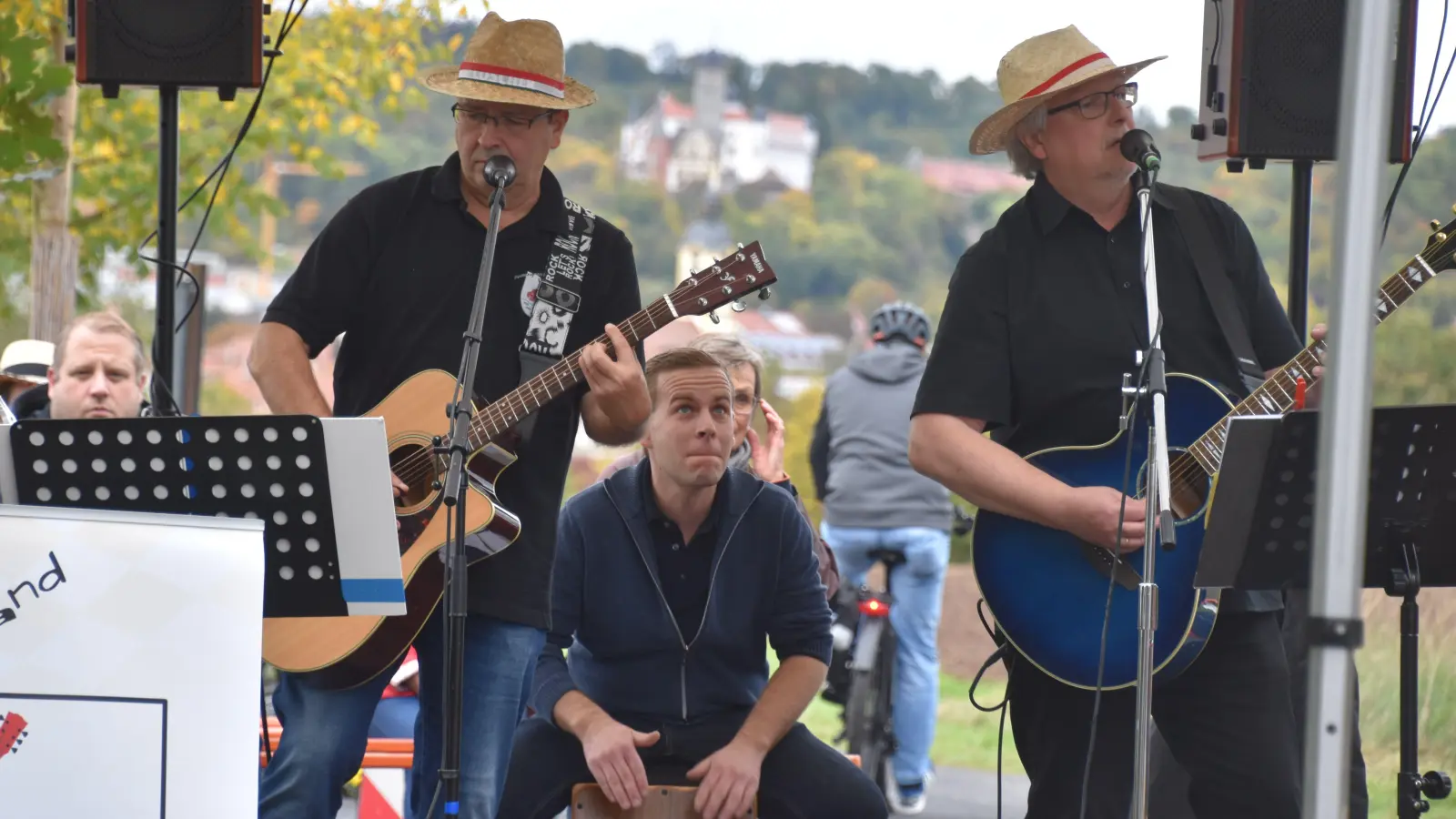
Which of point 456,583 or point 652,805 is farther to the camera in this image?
point 652,805

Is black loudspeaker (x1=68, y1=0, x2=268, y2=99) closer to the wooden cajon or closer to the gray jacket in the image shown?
the wooden cajon

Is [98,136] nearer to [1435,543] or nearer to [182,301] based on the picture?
[182,301]

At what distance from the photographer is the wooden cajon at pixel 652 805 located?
156 inches

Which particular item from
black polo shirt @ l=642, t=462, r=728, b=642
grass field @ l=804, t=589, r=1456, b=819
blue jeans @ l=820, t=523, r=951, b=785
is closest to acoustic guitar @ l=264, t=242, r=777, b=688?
black polo shirt @ l=642, t=462, r=728, b=642

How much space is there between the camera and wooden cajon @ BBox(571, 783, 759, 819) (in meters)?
3.97

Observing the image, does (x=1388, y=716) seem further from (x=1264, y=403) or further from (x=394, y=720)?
(x=1264, y=403)

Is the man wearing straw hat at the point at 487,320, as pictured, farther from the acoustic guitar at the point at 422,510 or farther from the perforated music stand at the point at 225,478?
the perforated music stand at the point at 225,478

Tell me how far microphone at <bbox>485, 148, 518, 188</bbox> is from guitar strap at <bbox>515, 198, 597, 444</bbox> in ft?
1.03

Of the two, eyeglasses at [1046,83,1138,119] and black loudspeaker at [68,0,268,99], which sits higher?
black loudspeaker at [68,0,268,99]

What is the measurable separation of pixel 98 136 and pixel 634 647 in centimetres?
619

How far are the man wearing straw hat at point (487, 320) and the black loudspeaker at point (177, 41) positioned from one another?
749 millimetres

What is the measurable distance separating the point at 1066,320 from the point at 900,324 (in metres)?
4.23

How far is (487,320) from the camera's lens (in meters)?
3.80

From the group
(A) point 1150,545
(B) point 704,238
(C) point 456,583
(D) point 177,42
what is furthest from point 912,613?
(B) point 704,238
